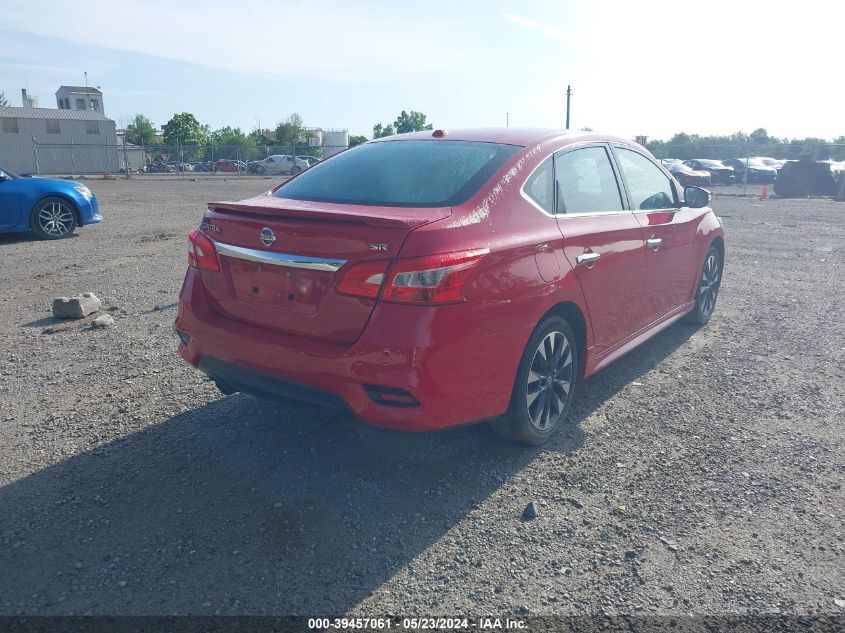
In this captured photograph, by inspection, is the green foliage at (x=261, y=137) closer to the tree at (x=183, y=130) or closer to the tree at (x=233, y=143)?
the tree at (x=233, y=143)

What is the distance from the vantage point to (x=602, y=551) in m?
2.94

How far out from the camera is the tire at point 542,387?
11.8ft

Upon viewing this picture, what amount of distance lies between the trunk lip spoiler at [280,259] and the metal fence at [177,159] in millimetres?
36868

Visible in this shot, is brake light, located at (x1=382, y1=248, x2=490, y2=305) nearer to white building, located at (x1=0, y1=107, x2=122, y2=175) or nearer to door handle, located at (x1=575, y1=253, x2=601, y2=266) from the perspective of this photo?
door handle, located at (x1=575, y1=253, x2=601, y2=266)

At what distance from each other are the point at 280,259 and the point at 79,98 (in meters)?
90.0

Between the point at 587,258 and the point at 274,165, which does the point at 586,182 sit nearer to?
the point at 587,258

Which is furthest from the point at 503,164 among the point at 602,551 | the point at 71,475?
the point at 71,475

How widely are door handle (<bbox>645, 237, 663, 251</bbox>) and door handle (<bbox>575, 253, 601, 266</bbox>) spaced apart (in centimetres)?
83

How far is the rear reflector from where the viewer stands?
3010 millimetres

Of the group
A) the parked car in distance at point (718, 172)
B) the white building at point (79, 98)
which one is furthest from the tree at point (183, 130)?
the parked car in distance at point (718, 172)

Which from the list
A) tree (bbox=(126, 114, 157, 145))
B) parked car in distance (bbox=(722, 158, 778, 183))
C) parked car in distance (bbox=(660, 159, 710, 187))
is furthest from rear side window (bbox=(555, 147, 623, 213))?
tree (bbox=(126, 114, 157, 145))

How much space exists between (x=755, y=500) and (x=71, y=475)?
11.2 ft

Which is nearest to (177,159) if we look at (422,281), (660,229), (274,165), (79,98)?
(274,165)

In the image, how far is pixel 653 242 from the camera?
4.82 meters
